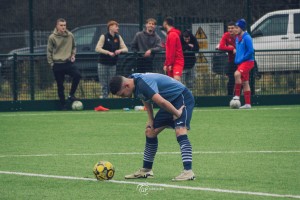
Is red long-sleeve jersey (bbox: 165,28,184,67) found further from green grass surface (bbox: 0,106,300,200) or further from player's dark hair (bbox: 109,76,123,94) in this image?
player's dark hair (bbox: 109,76,123,94)

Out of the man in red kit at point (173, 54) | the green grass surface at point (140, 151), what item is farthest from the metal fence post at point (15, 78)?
the man in red kit at point (173, 54)

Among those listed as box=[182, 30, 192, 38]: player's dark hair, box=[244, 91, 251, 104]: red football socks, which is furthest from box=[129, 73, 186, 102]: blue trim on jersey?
box=[182, 30, 192, 38]: player's dark hair

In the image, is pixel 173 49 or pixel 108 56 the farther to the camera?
pixel 108 56

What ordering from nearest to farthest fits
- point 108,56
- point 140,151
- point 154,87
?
point 154,87 < point 140,151 < point 108,56

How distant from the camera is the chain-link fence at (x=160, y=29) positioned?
66.0 ft

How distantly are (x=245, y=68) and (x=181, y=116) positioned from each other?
957 cm

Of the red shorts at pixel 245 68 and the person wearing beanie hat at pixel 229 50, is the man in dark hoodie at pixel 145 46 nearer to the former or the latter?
the person wearing beanie hat at pixel 229 50

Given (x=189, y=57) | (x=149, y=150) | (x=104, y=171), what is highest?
(x=189, y=57)

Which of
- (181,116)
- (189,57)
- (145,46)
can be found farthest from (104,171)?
(189,57)

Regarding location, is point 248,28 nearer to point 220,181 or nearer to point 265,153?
point 265,153

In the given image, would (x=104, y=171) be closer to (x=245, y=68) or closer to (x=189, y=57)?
(x=245, y=68)

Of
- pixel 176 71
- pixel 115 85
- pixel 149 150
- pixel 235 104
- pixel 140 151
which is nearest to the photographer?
pixel 115 85

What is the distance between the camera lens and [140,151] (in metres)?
12.6

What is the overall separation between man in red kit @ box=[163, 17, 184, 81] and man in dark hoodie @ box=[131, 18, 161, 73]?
1.63 metres
